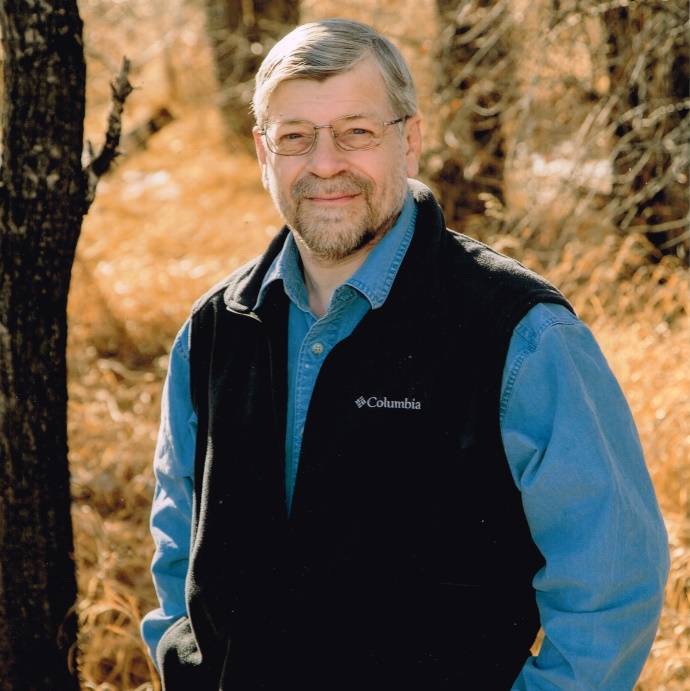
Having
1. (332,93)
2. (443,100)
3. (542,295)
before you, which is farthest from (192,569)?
(443,100)

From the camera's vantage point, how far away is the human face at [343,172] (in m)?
2.04

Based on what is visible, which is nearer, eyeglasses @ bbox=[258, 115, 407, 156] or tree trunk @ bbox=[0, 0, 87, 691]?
eyeglasses @ bbox=[258, 115, 407, 156]

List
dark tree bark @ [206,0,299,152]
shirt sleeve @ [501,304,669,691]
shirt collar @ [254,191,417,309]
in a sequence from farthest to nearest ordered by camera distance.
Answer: dark tree bark @ [206,0,299,152] < shirt collar @ [254,191,417,309] < shirt sleeve @ [501,304,669,691]

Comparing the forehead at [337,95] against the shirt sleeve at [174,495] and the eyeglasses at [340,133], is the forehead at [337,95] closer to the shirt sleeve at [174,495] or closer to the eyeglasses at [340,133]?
the eyeglasses at [340,133]

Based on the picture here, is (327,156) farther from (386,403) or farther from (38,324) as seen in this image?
(38,324)

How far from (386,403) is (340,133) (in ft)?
2.23

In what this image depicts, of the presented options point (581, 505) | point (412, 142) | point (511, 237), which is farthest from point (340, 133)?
point (511, 237)

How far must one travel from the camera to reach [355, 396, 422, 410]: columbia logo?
184 centimetres

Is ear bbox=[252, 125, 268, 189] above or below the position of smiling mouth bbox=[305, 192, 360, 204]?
above

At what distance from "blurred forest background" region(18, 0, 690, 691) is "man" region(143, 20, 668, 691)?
4.01 ft

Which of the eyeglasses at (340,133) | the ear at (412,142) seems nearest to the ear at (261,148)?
the eyeglasses at (340,133)

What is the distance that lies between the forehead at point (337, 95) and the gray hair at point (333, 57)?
0.05 feet

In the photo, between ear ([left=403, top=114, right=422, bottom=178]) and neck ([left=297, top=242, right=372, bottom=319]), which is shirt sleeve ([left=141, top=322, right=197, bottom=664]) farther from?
ear ([left=403, top=114, right=422, bottom=178])

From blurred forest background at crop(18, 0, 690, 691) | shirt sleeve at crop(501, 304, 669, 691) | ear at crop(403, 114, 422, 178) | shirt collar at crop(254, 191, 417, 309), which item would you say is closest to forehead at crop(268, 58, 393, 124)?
ear at crop(403, 114, 422, 178)
